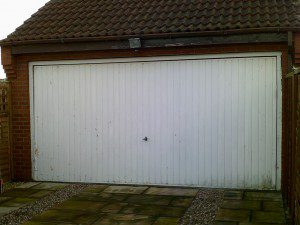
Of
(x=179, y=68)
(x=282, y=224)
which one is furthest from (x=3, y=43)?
(x=282, y=224)

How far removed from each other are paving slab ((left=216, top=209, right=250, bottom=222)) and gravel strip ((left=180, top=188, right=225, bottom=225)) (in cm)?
10

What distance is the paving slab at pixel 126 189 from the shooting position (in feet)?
27.4

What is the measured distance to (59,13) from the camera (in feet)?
34.1

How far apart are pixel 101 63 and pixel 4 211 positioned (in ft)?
11.5

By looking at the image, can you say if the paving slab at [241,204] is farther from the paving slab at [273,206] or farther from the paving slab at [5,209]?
the paving slab at [5,209]

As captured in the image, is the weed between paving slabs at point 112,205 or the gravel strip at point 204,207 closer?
the gravel strip at point 204,207

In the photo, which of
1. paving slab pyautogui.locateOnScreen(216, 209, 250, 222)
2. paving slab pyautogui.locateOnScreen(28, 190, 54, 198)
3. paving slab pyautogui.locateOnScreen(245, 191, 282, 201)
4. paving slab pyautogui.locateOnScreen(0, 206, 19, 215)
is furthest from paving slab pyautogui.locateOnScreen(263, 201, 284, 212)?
paving slab pyautogui.locateOnScreen(0, 206, 19, 215)

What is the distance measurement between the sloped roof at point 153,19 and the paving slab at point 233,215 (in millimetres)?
3217

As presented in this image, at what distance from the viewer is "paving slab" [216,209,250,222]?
6.46 meters

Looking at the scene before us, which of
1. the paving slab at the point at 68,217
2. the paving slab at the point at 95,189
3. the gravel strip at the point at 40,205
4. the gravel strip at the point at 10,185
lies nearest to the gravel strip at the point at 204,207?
the paving slab at the point at 68,217

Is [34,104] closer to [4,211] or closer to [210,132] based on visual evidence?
[4,211]

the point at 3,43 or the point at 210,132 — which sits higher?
the point at 3,43

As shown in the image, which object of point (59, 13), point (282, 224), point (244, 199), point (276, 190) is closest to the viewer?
point (282, 224)

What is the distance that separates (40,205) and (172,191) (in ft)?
7.97
